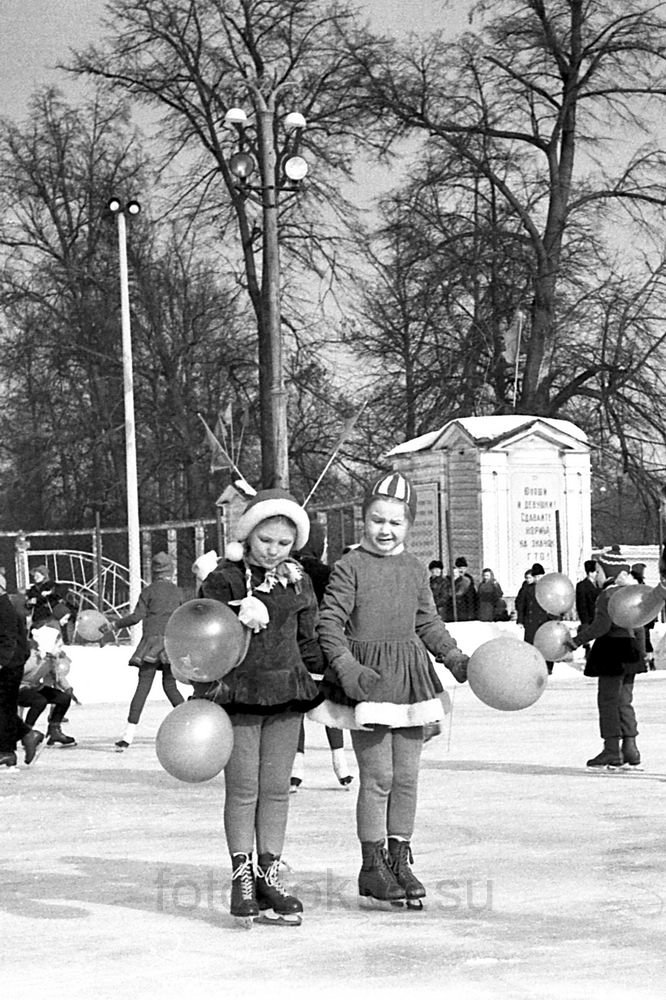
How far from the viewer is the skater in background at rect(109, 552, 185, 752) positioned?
46.1ft

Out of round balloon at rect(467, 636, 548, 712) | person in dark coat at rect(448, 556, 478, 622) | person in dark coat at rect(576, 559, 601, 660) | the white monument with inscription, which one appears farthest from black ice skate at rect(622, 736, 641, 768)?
the white monument with inscription

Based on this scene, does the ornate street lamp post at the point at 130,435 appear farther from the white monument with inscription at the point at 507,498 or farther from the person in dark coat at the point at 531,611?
the person in dark coat at the point at 531,611

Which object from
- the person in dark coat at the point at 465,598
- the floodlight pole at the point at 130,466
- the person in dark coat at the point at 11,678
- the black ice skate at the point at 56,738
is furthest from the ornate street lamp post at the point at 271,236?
the person in dark coat at the point at 11,678

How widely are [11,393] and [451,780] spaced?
87.5 ft

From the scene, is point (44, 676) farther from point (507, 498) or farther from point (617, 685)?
point (507, 498)

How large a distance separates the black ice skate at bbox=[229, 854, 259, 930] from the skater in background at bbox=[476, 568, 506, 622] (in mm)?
18776

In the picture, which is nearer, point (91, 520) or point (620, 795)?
point (620, 795)

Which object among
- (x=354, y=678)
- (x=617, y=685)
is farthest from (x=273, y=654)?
(x=617, y=685)

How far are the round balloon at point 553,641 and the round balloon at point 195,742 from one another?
456 centimetres

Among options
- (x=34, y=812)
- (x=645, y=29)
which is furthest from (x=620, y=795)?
(x=645, y=29)

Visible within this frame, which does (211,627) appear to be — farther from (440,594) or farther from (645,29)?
(645,29)

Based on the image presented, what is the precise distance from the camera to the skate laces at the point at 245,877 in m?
6.57

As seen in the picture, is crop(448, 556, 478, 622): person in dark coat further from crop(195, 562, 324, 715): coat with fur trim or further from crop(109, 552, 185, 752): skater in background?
crop(195, 562, 324, 715): coat with fur trim

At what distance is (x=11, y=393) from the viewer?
121 feet
